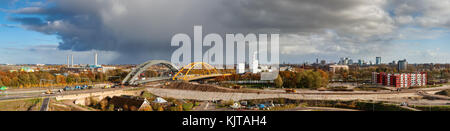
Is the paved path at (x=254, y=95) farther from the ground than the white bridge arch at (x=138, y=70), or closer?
closer

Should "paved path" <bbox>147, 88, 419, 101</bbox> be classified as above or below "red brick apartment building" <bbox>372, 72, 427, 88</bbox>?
below

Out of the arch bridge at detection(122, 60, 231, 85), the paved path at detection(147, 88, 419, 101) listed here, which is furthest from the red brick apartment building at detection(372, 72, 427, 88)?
the arch bridge at detection(122, 60, 231, 85)

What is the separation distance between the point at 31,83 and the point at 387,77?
7720cm

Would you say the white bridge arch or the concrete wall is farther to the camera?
the white bridge arch

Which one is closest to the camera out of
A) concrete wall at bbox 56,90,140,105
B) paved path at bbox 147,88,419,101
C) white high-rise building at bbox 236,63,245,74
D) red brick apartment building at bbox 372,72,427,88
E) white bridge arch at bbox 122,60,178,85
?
concrete wall at bbox 56,90,140,105

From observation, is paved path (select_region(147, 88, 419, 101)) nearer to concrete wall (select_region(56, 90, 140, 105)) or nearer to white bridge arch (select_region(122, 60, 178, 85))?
concrete wall (select_region(56, 90, 140, 105))

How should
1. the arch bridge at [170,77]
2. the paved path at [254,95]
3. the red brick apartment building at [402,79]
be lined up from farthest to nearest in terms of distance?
the arch bridge at [170,77] < the red brick apartment building at [402,79] < the paved path at [254,95]

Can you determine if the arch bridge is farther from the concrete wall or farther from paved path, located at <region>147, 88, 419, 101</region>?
the concrete wall

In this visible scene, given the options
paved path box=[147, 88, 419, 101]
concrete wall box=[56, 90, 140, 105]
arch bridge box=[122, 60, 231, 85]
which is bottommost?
paved path box=[147, 88, 419, 101]

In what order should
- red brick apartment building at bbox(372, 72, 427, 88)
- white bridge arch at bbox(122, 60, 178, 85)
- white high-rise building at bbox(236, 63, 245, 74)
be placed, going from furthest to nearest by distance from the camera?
white high-rise building at bbox(236, 63, 245, 74)
white bridge arch at bbox(122, 60, 178, 85)
red brick apartment building at bbox(372, 72, 427, 88)

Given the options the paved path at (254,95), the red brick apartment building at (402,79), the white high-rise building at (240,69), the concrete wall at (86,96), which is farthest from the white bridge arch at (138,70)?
the red brick apartment building at (402,79)

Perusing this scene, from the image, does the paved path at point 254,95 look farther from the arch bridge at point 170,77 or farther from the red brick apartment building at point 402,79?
the red brick apartment building at point 402,79
